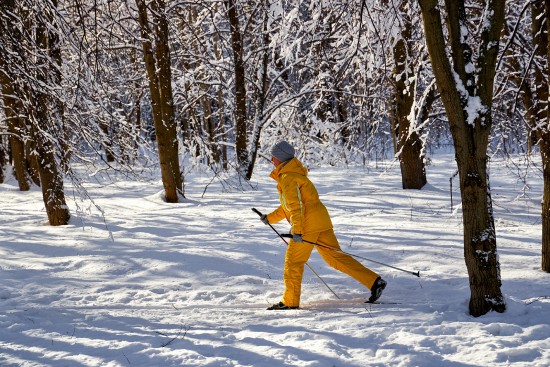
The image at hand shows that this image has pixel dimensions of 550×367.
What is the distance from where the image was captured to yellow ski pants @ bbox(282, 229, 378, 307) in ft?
18.3

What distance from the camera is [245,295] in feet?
20.0

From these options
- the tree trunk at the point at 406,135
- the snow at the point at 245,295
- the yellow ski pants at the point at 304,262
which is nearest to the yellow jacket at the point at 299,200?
the yellow ski pants at the point at 304,262

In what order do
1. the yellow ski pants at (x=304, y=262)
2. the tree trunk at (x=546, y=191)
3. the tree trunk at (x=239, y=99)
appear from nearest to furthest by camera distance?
the yellow ski pants at (x=304, y=262) < the tree trunk at (x=546, y=191) < the tree trunk at (x=239, y=99)

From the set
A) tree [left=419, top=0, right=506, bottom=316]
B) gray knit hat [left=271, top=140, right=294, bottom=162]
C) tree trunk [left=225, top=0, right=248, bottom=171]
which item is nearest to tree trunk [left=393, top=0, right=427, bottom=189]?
tree trunk [left=225, top=0, right=248, bottom=171]

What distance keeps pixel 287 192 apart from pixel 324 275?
5.28 ft

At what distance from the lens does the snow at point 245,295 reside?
422 centimetres

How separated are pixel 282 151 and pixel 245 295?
170 cm

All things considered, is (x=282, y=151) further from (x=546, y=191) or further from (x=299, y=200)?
(x=546, y=191)

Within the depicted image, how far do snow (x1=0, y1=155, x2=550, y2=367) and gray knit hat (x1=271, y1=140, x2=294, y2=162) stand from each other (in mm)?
1563

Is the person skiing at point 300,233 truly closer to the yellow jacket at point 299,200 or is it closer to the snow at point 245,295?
the yellow jacket at point 299,200

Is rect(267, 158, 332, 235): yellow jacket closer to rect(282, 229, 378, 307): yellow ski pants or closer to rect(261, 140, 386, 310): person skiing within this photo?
rect(261, 140, 386, 310): person skiing

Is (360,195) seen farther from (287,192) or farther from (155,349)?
(155,349)

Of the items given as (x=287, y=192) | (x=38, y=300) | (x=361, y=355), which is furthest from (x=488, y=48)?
(x=38, y=300)

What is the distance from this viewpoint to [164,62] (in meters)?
12.6
